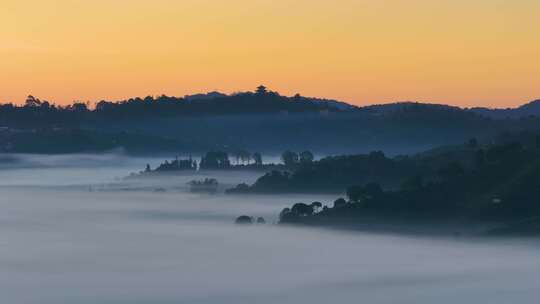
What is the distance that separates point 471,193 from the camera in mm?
166625

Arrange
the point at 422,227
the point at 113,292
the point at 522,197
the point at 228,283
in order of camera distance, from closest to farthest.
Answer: the point at 522,197 < the point at 422,227 < the point at 113,292 < the point at 228,283

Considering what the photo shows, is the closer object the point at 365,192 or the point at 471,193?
the point at 471,193

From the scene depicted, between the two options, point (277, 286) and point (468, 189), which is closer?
point (468, 189)

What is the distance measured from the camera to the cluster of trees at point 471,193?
162m

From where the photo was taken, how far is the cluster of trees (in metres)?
162

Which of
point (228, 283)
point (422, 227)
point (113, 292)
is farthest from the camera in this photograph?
point (228, 283)

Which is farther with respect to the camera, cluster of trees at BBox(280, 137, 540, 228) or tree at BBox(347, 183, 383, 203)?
tree at BBox(347, 183, 383, 203)

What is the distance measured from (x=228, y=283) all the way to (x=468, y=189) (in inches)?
1776

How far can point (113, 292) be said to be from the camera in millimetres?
182625

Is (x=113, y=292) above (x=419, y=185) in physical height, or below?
below

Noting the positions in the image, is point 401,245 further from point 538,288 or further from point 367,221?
point 538,288

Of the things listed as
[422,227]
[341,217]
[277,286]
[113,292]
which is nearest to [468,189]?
[422,227]

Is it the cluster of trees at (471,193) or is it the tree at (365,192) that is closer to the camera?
the cluster of trees at (471,193)

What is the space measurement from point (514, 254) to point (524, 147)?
17.7 m
